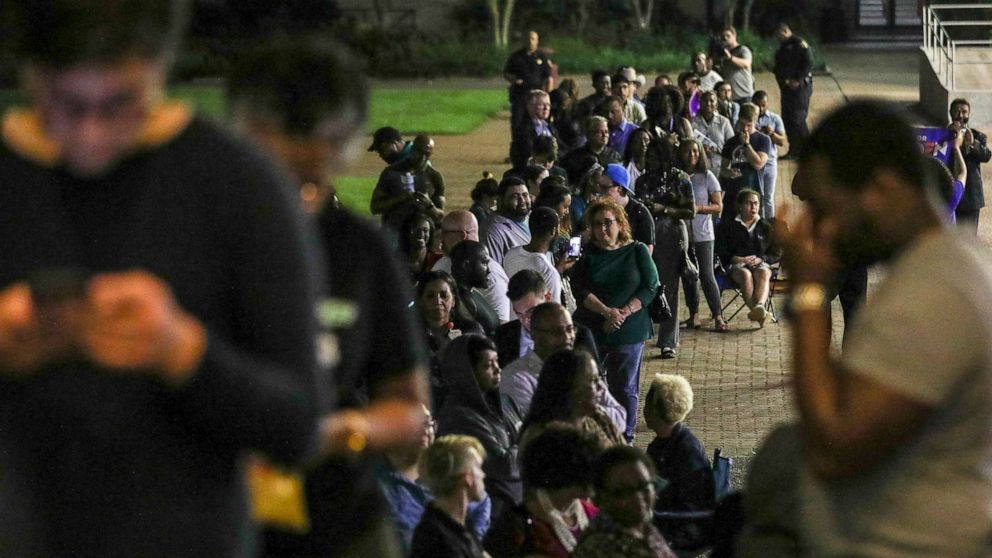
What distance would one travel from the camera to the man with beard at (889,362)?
2.77 metres

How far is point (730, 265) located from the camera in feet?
47.6

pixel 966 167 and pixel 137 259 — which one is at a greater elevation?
pixel 137 259

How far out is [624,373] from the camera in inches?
434

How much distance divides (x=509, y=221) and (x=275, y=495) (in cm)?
908

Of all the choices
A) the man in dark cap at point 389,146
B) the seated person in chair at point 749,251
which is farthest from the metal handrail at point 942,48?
the man in dark cap at point 389,146

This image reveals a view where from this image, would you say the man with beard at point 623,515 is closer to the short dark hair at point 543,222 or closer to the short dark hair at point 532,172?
the short dark hair at point 543,222

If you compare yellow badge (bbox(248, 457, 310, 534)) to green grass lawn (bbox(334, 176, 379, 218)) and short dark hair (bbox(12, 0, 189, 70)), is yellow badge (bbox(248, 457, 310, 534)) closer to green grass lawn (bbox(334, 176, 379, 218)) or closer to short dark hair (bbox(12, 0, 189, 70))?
short dark hair (bbox(12, 0, 189, 70))

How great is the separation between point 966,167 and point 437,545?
11811 mm

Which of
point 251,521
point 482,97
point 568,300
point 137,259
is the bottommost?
point 482,97

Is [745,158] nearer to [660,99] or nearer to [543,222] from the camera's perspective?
[660,99]

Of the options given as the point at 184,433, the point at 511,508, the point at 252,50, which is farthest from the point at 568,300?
the point at 184,433

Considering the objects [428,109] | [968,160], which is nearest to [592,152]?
[968,160]

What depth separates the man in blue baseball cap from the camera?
498 inches

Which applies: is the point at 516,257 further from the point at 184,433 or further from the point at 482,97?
the point at 482,97
